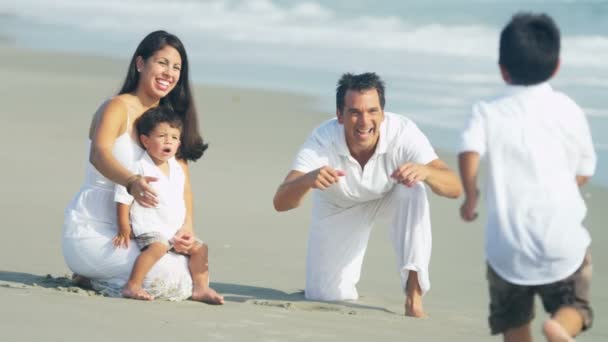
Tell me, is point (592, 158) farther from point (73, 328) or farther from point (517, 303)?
point (73, 328)

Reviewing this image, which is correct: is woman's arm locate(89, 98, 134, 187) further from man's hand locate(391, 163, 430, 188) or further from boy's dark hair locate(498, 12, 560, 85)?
boy's dark hair locate(498, 12, 560, 85)

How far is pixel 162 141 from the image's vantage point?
18.8 feet

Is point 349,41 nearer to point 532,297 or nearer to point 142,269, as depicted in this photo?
point 142,269

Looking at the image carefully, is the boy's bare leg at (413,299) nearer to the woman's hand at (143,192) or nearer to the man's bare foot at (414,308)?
the man's bare foot at (414,308)

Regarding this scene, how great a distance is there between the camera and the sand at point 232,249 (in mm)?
4766

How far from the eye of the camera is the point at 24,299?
193 inches

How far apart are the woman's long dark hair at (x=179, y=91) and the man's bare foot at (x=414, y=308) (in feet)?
4.17

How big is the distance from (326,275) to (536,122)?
2503 mm

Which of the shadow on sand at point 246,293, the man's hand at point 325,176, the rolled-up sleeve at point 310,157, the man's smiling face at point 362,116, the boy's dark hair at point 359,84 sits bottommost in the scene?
the shadow on sand at point 246,293

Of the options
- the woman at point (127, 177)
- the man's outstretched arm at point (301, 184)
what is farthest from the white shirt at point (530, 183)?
the woman at point (127, 177)

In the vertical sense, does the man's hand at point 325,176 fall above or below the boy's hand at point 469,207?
above

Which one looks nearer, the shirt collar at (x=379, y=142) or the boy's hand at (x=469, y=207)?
the boy's hand at (x=469, y=207)

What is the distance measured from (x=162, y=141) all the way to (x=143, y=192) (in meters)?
0.44

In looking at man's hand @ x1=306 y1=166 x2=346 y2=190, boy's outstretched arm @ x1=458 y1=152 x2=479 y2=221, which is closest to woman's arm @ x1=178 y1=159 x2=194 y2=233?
man's hand @ x1=306 y1=166 x2=346 y2=190
